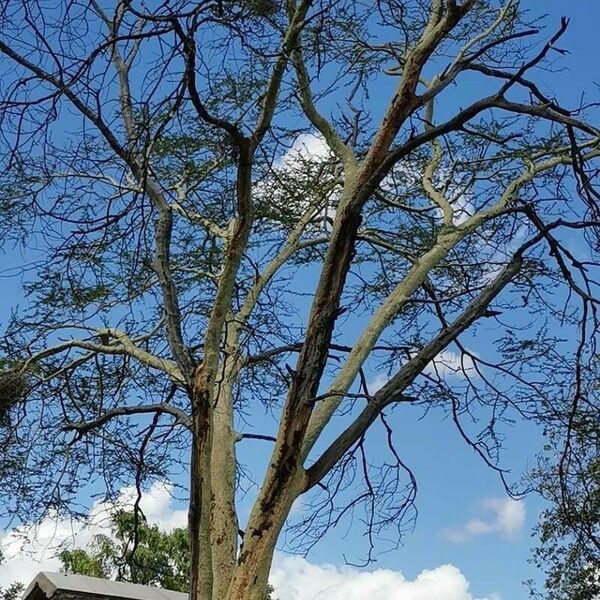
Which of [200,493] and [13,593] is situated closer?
[200,493]

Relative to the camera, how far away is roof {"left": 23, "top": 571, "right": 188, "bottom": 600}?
25.2ft

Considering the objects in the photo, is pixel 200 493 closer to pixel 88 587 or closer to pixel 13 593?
pixel 88 587

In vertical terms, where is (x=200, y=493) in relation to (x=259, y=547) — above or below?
above

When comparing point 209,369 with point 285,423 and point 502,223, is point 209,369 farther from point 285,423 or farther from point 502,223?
point 502,223

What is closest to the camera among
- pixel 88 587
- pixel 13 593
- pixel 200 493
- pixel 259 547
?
pixel 200 493

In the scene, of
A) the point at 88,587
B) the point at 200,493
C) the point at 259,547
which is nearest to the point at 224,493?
the point at 259,547

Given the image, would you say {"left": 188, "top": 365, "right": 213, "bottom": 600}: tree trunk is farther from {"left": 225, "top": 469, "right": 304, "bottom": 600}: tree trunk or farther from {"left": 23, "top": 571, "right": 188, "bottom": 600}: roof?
{"left": 23, "top": 571, "right": 188, "bottom": 600}: roof

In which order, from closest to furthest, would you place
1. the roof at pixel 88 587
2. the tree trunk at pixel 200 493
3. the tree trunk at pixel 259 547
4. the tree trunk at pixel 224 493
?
the tree trunk at pixel 200 493
the tree trunk at pixel 259 547
the tree trunk at pixel 224 493
the roof at pixel 88 587

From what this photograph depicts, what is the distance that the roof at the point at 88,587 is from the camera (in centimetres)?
770

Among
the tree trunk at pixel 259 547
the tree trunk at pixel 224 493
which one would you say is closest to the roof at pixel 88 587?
the tree trunk at pixel 224 493

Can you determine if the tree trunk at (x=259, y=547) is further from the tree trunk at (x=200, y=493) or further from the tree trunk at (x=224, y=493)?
the tree trunk at (x=224, y=493)

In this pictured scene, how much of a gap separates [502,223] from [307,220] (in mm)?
1491

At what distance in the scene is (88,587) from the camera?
→ 779 centimetres

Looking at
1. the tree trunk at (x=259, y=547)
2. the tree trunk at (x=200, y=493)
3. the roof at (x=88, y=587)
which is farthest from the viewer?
the roof at (x=88, y=587)
